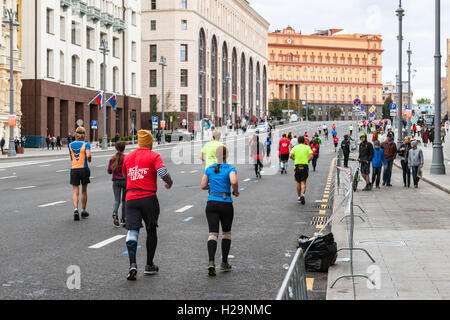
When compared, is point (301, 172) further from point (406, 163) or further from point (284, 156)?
point (284, 156)

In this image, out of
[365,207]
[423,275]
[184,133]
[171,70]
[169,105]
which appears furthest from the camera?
[171,70]

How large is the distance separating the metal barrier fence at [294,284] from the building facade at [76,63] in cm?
5622

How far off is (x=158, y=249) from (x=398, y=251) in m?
3.49

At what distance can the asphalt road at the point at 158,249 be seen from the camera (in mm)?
7594

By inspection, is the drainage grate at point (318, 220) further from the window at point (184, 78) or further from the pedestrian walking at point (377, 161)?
the window at point (184, 78)

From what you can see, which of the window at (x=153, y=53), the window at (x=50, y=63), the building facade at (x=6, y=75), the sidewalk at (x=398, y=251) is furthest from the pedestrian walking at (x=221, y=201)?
the window at (x=153, y=53)

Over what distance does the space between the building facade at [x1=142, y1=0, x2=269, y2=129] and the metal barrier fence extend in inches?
3481

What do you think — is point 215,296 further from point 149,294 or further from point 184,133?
point 184,133

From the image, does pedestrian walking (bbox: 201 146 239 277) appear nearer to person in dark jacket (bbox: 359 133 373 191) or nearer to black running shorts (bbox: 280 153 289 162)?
person in dark jacket (bbox: 359 133 373 191)

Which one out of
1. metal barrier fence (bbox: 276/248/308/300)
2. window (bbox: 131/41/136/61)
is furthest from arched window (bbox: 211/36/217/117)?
metal barrier fence (bbox: 276/248/308/300)

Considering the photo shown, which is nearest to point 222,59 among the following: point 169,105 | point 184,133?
point 169,105

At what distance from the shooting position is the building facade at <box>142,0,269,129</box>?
10550 centimetres
